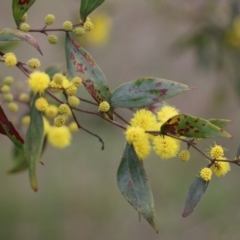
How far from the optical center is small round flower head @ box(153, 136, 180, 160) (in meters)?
0.58

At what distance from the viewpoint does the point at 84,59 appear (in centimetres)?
63

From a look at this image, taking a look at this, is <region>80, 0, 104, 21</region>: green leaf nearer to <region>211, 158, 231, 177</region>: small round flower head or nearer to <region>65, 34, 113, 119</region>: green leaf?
<region>65, 34, 113, 119</region>: green leaf

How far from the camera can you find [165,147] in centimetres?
58

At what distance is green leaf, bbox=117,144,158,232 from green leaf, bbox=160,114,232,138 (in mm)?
62

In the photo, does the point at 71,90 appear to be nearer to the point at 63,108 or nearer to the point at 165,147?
the point at 63,108

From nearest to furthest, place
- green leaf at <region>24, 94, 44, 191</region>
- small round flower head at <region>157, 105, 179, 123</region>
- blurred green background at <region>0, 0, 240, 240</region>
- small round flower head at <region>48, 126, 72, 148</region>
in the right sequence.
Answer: green leaf at <region>24, 94, 44, 191</region> → small round flower head at <region>157, 105, 179, 123</region> → small round flower head at <region>48, 126, 72, 148</region> → blurred green background at <region>0, 0, 240, 240</region>

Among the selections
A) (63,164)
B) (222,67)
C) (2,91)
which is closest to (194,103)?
(63,164)

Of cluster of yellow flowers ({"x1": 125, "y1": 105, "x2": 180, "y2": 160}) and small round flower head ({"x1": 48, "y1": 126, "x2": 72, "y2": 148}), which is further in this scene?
small round flower head ({"x1": 48, "y1": 126, "x2": 72, "y2": 148})

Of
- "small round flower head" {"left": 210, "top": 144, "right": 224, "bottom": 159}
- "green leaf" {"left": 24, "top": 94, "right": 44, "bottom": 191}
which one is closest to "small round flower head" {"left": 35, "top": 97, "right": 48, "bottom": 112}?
"green leaf" {"left": 24, "top": 94, "right": 44, "bottom": 191}

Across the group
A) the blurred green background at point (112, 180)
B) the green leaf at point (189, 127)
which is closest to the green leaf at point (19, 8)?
the green leaf at point (189, 127)

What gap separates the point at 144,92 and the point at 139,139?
0.21 feet

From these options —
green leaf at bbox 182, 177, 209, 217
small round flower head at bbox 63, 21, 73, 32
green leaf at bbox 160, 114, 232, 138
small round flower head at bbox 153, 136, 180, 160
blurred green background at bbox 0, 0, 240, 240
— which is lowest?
blurred green background at bbox 0, 0, 240, 240

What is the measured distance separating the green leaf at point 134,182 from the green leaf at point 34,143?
5.0 inches

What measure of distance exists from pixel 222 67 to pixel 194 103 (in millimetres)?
825
